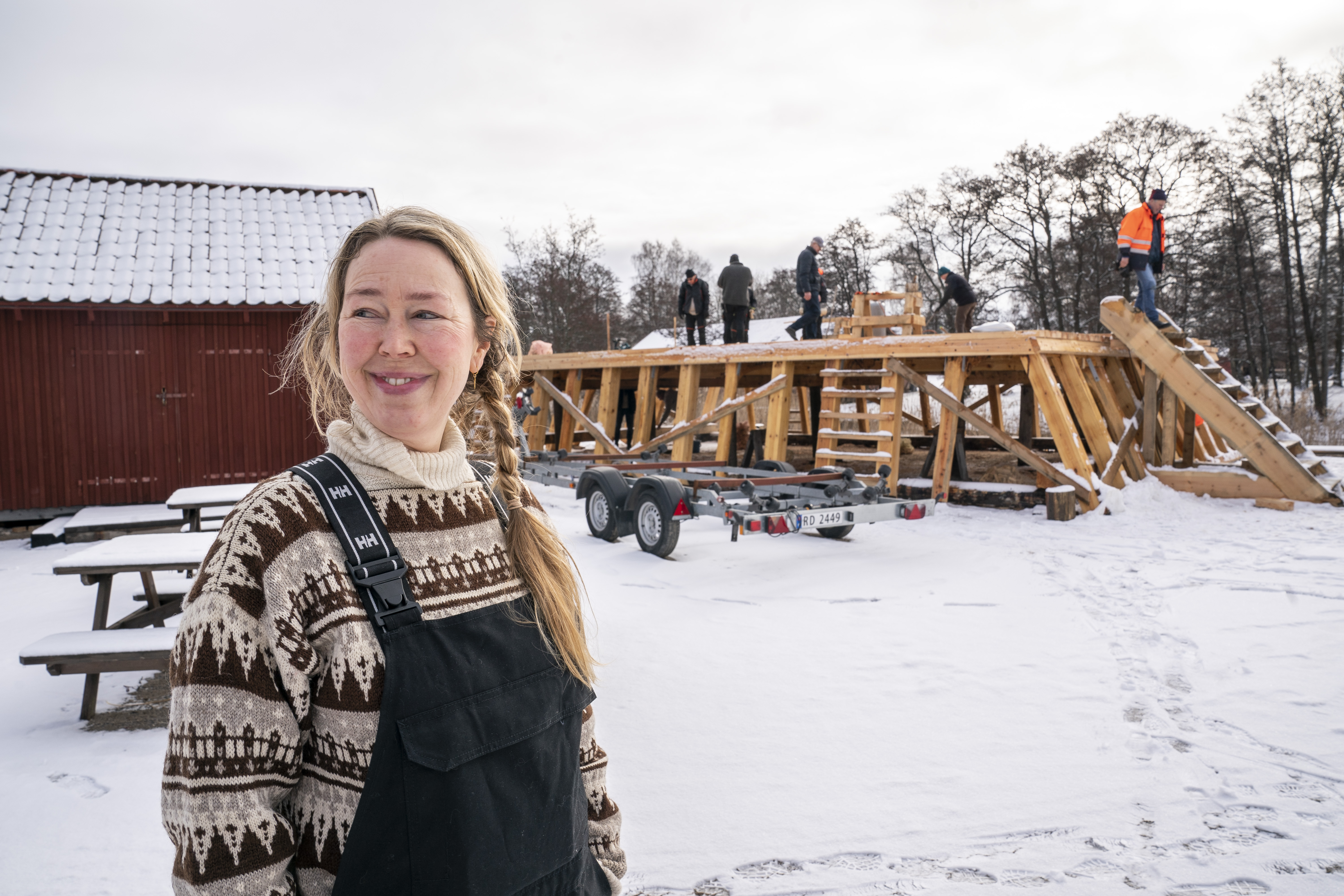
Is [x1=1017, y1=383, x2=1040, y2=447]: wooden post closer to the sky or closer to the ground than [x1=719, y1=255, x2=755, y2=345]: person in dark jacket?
closer to the ground

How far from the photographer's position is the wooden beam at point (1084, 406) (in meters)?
10.3

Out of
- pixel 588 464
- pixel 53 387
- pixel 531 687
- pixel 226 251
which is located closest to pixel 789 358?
pixel 588 464

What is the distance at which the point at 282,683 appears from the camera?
1161 millimetres

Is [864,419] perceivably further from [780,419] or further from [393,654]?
[393,654]

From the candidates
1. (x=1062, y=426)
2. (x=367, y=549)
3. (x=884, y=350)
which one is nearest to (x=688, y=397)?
(x=884, y=350)

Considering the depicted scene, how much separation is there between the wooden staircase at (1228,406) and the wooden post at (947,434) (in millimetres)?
2143

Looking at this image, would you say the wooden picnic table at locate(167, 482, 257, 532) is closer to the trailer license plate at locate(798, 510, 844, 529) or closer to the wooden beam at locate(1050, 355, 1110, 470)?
the trailer license plate at locate(798, 510, 844, 529)

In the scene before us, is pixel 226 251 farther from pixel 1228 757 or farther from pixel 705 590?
pixel 1228 757

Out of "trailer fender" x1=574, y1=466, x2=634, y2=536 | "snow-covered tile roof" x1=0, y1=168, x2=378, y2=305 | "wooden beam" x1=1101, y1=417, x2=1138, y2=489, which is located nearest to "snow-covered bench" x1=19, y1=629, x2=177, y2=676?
"trailer fender" x1=574, y1=466, x2=634, y2=536

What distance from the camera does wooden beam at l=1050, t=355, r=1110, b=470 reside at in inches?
407

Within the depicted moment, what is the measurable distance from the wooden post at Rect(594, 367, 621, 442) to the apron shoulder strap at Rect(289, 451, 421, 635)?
44.6ft

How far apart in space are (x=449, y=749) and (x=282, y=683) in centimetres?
27

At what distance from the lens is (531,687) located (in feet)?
4.71

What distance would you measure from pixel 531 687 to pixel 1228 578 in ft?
24.1
